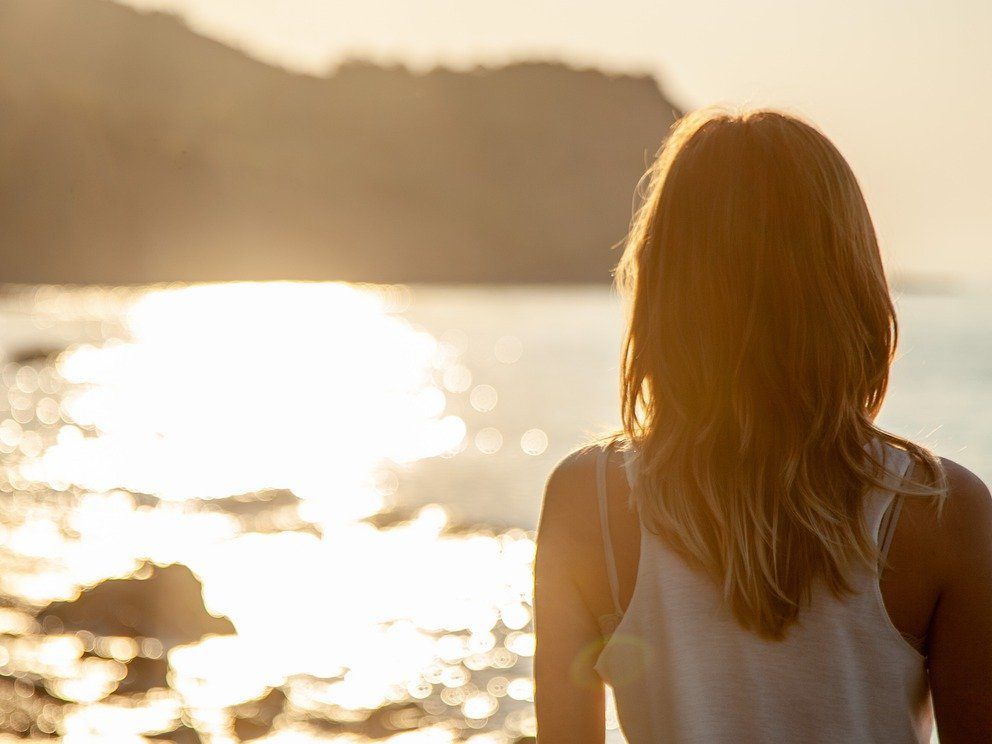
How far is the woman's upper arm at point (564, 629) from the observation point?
1828mm

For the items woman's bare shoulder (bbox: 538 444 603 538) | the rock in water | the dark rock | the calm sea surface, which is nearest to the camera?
woman's bare shoulder (bbox: 538 444 603 538)

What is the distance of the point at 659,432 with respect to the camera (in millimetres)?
1834

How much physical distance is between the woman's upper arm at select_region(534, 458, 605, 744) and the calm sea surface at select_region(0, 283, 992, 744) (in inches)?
16.6

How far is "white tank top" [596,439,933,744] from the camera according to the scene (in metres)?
1.73

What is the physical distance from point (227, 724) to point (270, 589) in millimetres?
6379

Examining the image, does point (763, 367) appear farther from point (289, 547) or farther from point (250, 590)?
point (289, 547)

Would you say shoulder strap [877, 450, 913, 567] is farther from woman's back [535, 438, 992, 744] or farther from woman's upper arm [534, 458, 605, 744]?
woman's upper arm [534, 458, 605, 744]

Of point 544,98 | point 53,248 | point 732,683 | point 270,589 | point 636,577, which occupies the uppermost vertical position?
point 53,248

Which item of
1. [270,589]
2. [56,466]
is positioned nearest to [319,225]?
[56,466]

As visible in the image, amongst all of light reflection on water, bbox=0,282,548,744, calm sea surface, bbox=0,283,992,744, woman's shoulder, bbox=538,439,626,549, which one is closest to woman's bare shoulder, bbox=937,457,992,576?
woman's shoulder, bbox=538,439,626,549

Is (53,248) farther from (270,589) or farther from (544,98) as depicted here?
(270,589)

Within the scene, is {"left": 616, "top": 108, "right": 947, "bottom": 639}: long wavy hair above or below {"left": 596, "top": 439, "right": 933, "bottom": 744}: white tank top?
above

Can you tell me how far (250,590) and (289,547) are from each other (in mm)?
3862

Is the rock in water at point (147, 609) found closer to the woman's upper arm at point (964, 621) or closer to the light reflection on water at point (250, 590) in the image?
the light reflection on water at point (250, 590)
